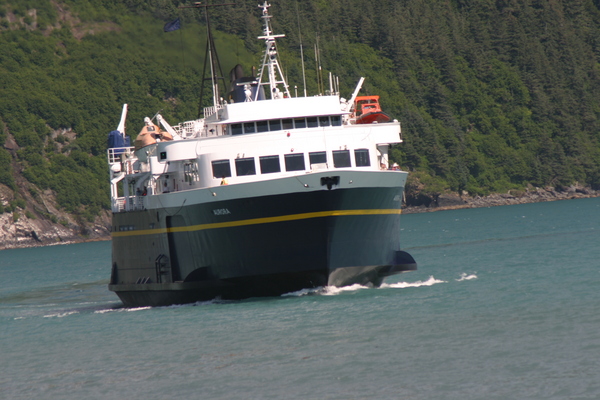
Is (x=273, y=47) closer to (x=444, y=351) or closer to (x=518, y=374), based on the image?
(x=444, y=351)

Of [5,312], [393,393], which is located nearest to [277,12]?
[5,312]

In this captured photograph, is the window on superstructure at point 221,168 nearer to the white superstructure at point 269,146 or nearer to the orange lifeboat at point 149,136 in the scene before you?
the white superstructure at point 269,146

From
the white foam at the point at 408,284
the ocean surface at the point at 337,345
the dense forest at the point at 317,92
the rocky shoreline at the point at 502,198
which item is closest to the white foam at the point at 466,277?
the ocean surface at the point at 337,345

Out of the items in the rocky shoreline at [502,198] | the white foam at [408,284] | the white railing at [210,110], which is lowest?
the rocky shoreline at [502,198]

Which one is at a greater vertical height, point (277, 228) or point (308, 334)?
point (277, 228)

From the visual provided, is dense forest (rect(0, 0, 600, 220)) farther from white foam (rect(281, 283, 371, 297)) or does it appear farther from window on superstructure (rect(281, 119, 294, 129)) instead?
white foam (rect(281, 283, 371, 297))

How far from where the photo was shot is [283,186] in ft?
91.9

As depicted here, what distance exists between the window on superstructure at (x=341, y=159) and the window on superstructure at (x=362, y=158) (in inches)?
12.7

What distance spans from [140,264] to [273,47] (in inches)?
366

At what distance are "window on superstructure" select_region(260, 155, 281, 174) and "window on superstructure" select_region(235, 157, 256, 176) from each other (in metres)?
0.28

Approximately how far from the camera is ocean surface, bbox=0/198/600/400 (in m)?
19.1

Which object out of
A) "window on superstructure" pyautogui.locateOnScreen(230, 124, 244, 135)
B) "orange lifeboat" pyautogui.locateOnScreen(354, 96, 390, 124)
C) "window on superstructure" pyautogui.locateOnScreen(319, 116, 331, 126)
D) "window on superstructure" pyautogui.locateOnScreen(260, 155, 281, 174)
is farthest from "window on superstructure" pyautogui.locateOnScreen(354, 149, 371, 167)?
"window on superstructure" pyautogui.locateOnScreen(230, 124, 244, 135)

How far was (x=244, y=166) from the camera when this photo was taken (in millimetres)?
30047

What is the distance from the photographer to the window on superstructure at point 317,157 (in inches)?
1185
